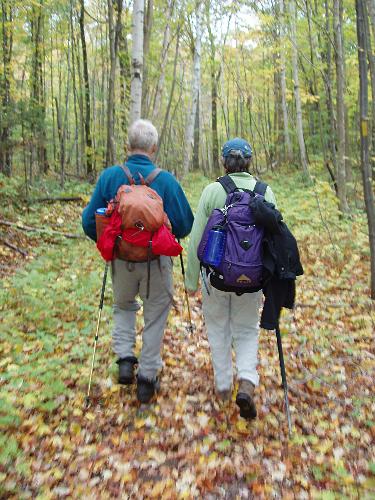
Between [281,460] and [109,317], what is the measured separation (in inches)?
119

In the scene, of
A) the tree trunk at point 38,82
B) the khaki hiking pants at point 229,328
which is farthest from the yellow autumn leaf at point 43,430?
the tree trunk at point 38,82

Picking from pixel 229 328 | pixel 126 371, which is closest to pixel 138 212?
pixel 229 328

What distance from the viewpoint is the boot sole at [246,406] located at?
10.7ft

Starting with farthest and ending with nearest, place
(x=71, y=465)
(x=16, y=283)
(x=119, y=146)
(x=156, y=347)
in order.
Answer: (x=119, y=146)
(x=16, y=283)
(x=156, y=347)
(x=71, y=465)

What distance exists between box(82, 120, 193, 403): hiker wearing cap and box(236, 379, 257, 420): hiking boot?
32.4 inches

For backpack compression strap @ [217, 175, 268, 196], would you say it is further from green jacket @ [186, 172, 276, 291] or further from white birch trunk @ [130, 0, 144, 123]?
white birch trunk @ [130, 0, 144, 123]

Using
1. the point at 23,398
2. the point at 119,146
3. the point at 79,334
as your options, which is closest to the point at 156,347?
the point at 23,398

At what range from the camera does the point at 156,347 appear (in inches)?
146

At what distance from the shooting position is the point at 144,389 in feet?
12.0

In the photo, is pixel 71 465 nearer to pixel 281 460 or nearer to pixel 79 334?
pixel 281 460

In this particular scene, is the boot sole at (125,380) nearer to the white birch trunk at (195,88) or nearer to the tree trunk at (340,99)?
the tree trunk at (340,99)

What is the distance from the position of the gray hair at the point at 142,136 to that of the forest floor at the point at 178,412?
224 cm

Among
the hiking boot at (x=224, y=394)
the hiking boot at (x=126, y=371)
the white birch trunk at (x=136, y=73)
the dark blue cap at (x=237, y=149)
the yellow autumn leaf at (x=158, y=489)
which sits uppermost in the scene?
the white birch trunk at (x=136, y=73)

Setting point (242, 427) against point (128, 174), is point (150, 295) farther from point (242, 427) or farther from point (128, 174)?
point (242, 427)
